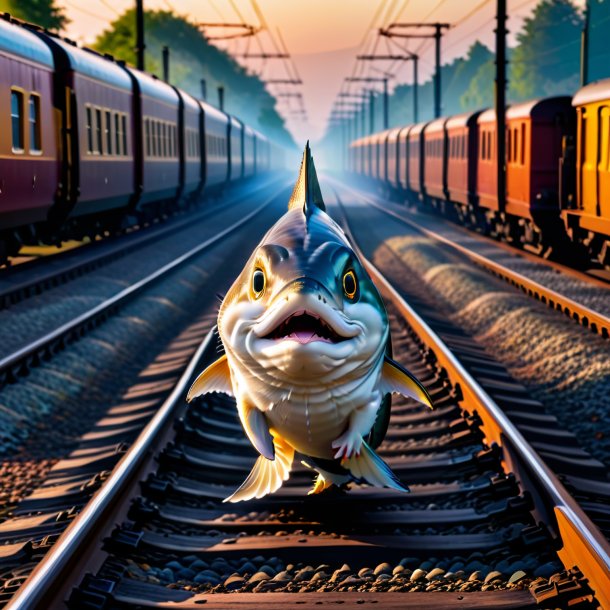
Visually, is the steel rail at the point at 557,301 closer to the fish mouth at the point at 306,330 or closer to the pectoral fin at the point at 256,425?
the pectoral fin at the point at 256,425

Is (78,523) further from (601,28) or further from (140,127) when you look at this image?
(601,28)

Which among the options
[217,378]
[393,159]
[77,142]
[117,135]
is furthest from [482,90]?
[217,378]

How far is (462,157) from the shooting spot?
32.5m

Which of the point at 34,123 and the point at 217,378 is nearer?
the point at 217,378

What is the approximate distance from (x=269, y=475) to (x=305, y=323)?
55.1 inches

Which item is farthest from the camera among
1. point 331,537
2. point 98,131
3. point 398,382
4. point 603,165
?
point 98,131

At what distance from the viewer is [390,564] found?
5.30 metres

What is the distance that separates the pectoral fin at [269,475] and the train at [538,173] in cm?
1249

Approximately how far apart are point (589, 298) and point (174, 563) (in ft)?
37.1

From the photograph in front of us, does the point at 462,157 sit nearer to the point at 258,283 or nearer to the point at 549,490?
the point at 549,490

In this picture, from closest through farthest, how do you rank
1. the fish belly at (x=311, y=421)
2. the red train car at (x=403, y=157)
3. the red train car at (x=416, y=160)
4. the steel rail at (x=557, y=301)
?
the fish belly at (x=311, y=421) → the steel rail at (x=557, y=301) → the red train car at (x=416, y=160) → the red train car at (x=403, y=157)

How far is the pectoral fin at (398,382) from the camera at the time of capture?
14.6ft

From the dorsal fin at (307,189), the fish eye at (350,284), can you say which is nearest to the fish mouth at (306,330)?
the fish eye at (350,284)

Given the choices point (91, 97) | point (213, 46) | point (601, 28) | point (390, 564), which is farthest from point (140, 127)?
point (213, 46)
